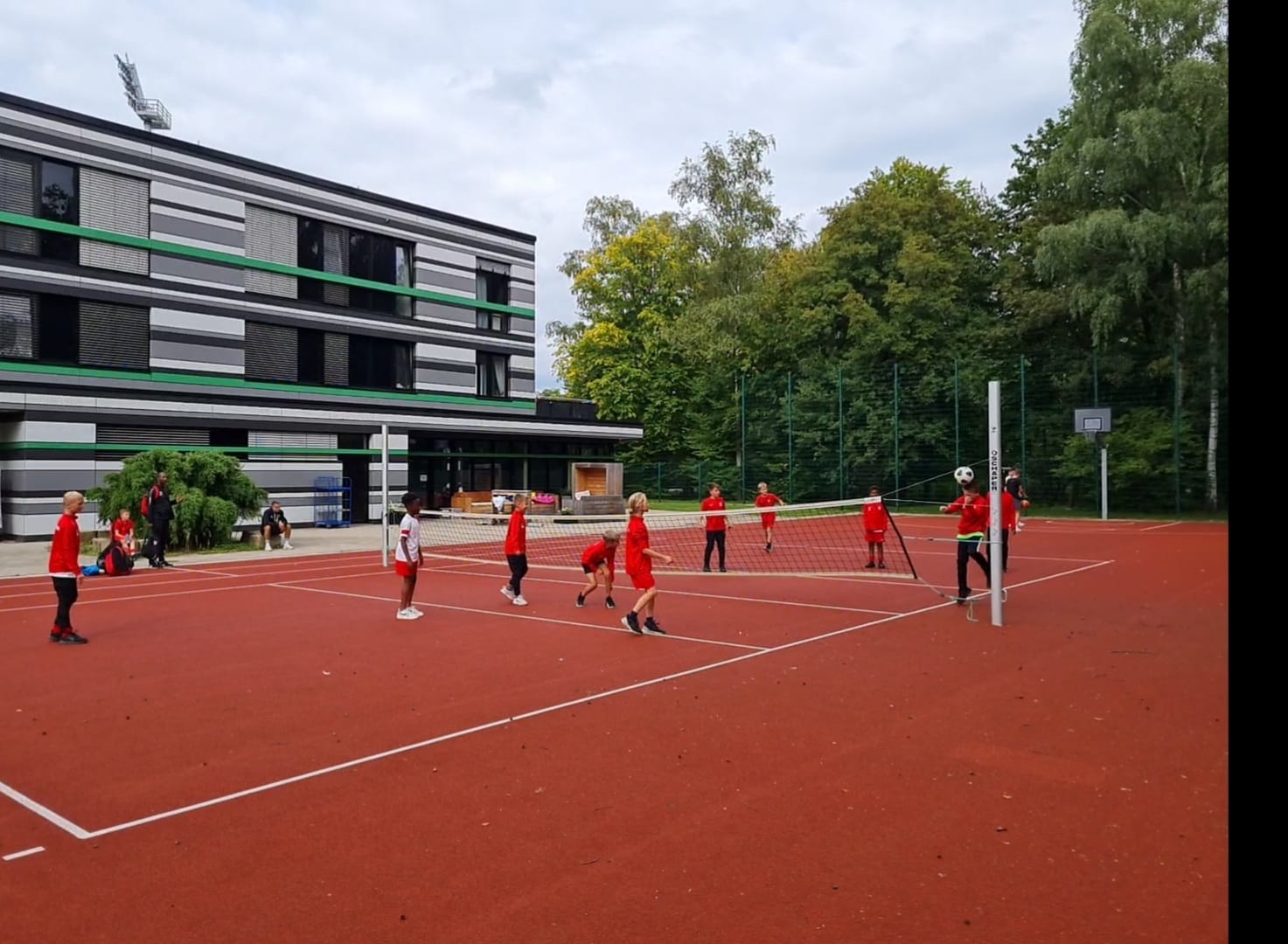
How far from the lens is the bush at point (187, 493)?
2350 cm

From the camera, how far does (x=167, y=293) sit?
2970cm

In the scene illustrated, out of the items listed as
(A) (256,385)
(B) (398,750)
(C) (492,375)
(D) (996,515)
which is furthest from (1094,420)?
(B) (398,750)

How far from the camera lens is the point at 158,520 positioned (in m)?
20.8

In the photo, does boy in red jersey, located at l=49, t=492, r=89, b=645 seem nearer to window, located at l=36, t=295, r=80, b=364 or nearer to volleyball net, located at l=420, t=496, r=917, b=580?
volleyball net, located at l=420, t=496, r=917, b=580

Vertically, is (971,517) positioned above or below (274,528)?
above

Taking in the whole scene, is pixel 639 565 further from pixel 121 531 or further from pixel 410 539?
pixel 121 531

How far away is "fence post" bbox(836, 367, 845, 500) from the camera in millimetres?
42094

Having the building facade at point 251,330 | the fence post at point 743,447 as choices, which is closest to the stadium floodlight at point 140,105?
the building facade at point 251,330

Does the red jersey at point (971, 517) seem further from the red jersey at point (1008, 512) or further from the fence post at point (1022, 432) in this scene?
the fence post at point (1022, 432)

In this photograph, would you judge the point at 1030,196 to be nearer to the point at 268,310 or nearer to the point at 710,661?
the point at 268,310

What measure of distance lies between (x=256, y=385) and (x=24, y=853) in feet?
92.9

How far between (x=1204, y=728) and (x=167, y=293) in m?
30.1

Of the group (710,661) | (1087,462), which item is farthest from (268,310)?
(1087,462)

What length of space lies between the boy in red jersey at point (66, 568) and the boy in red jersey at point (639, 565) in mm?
6567
